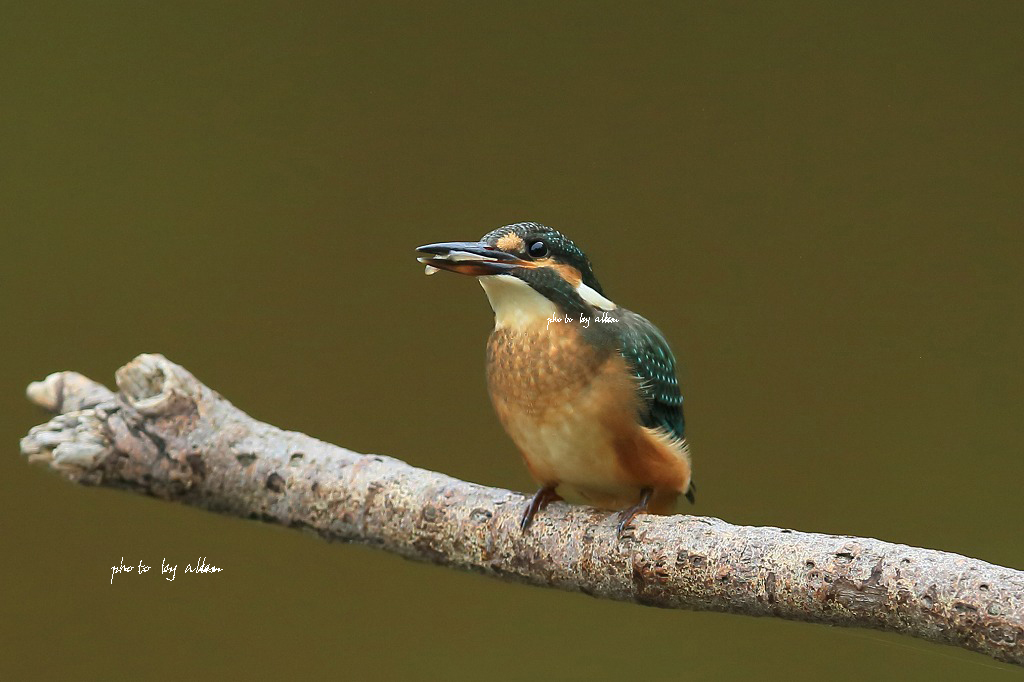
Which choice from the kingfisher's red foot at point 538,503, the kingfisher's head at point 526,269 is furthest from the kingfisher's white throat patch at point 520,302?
the kingfisher's red foot at point 538,503

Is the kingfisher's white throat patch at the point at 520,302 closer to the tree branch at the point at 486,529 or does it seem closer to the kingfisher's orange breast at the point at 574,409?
the kingfisher's orange breast at the point at 574,409

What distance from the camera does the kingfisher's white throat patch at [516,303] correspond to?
1.36 meters

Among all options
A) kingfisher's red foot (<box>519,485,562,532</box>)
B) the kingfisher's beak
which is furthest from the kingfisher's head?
kingfisher's red foot (<box>519,485,562,532</box>)

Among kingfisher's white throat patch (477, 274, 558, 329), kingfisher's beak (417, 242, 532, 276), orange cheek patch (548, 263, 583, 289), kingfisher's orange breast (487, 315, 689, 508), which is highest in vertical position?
kingfisher's beak (417, 242, 532, 276)

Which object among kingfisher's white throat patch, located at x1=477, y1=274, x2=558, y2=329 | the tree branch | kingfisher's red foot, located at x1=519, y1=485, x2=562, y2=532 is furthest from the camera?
kingfisher's red foot, located at x1=519, y1=485, x2=562, y2=532

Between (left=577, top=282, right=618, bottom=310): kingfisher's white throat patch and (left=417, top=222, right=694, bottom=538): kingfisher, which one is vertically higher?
(left=577, top=282, right=618, bottom=310): kingfisher's white throat patch

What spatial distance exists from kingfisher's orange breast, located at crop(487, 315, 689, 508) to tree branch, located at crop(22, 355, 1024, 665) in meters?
0.08

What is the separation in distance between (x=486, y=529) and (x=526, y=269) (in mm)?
414

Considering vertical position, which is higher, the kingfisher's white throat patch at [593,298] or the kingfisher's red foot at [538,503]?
the kingfisher's white throat patch at [593,298]

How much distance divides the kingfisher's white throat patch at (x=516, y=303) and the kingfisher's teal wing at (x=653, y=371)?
11cm

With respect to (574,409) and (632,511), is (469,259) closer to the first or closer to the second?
(574,409)

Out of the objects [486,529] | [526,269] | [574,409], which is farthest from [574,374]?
[486,529]

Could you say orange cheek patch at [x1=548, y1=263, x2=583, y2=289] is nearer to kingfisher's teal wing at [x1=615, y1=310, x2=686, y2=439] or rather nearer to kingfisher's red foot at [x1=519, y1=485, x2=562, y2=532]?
kingfisher's teal wing at [x1=615, y1=310, x2=686, y2=439]

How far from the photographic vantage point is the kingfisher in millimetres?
1363
